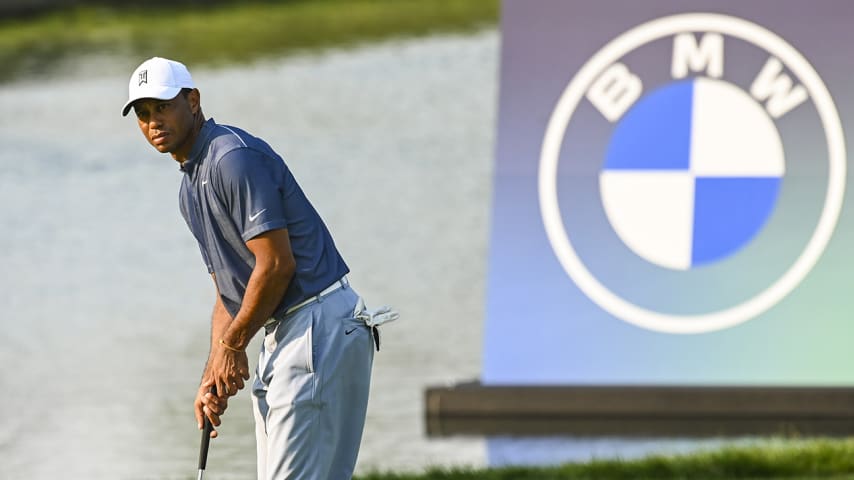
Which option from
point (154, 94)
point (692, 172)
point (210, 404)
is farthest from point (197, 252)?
point (154, 94)

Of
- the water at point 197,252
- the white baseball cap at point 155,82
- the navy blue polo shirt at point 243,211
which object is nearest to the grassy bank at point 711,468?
the water at point 197,252

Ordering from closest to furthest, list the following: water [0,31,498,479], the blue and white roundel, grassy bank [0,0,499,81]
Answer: the blue and white roundel
water [0,31,498,479]
grassy bank [0,0,499,81]

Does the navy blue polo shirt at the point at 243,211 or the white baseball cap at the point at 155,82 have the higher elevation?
the white baseball cap at the point at 155,82

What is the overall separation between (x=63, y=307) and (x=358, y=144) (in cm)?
455

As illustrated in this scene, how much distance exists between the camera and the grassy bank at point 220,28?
19.8 meters

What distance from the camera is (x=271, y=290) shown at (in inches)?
159

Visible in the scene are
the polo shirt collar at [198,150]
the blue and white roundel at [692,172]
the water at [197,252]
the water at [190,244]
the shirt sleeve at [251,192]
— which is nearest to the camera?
the shirt sleeve at [251,192]

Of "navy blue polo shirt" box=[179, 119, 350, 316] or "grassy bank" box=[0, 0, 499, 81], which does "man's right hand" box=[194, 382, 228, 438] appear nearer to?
"navy blue polo shirt" box=[179, 119, 350, 316]

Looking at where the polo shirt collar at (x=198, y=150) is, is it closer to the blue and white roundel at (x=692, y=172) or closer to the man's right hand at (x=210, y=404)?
the man's right hand at (x=210, y=404)

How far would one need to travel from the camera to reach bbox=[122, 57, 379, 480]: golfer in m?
4.04

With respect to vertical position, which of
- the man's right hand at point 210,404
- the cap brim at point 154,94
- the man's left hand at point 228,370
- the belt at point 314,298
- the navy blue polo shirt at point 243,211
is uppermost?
the cap brim at point 154,94

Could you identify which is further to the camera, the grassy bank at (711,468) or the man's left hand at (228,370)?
the grassy bank at (711,468)

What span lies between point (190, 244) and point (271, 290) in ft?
30.7

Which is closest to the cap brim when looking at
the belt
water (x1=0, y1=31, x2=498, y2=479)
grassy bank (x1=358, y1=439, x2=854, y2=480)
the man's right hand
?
the belt
